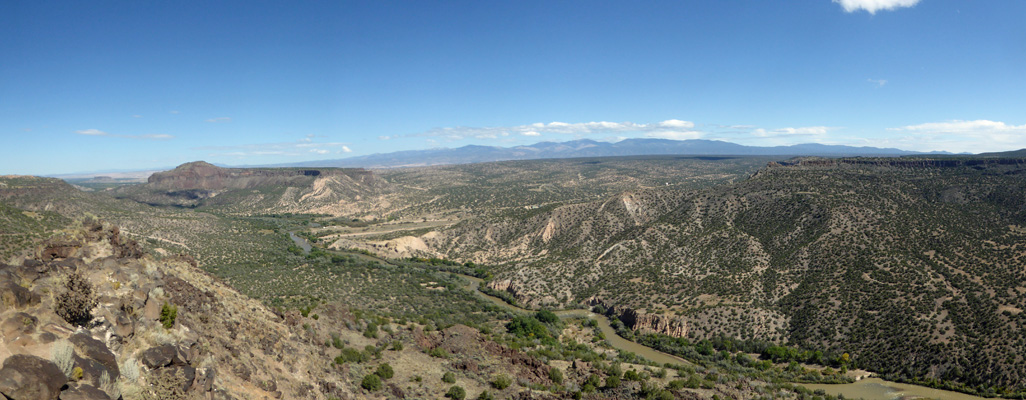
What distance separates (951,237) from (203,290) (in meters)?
77.7

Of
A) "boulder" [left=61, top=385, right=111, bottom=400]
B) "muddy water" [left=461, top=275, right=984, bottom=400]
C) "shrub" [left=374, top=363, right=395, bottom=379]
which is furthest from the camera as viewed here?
"muddy water" [left=461, top=275, right=984, bottom=400]

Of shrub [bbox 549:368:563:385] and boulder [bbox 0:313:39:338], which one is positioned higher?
boulder [bbox 0:313:39:338]

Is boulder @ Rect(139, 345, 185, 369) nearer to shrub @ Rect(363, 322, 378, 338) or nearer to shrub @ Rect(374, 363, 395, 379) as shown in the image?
shrub @ Rect(374, 363, 395, 379)

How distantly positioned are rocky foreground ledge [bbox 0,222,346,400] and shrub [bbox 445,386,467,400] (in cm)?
692

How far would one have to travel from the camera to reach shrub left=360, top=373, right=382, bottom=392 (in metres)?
25.5

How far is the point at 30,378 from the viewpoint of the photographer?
33.6 ft

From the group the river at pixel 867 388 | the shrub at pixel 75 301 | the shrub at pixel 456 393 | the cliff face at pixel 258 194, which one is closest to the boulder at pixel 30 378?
the shrub at pixel 75 301

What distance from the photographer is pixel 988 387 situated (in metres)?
34.2

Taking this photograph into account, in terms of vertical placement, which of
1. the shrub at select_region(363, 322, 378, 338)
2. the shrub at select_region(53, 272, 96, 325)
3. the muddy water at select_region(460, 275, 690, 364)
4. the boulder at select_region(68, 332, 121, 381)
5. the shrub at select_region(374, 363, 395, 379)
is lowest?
the muddy water at select_region(460, 275, 690, 364)

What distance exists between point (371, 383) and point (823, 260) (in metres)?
57.8

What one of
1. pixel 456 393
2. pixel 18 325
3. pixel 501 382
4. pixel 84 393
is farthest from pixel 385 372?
pixel 18 325

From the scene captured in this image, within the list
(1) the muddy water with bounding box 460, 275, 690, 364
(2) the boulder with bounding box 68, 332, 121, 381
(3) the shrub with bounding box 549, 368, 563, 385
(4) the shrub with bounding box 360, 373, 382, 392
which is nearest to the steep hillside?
(1) the muddy water with bounding box 460, 275, 690, 364

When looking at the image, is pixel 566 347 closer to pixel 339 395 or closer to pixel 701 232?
pixel 339 395

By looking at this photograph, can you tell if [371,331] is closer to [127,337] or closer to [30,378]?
[127,337]
